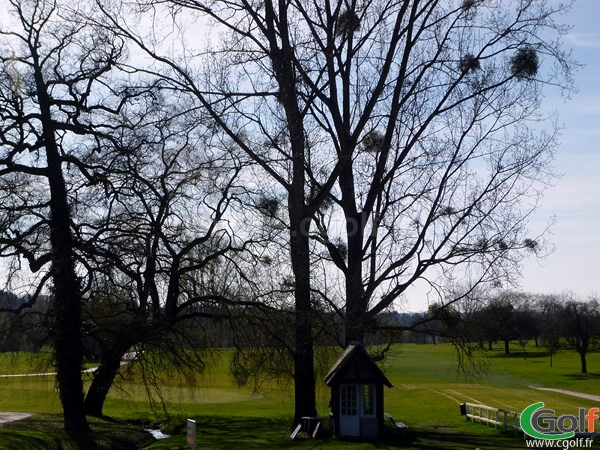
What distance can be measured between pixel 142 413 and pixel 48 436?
14.7 meters

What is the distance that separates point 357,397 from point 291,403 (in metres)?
21.5

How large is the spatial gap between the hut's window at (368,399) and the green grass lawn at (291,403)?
1005mm

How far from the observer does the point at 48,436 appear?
19281 millimetres

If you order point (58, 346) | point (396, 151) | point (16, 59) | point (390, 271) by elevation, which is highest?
point (16, 59)

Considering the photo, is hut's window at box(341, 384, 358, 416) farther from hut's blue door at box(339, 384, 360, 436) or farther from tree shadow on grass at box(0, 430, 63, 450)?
tree shadow on grass at box(0, 430, 63, 450)

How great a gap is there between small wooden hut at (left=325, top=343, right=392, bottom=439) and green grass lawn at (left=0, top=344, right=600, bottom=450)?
2.25 ft

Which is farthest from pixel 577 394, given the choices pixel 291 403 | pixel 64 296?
pixel 64 296

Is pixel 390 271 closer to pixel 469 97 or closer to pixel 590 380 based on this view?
pixel 469 97

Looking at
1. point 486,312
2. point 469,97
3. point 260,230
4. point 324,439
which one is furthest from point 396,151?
point 324,439

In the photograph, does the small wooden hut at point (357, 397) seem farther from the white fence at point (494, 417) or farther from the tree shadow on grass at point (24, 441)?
the tree shadow on grass at point (24, 441)

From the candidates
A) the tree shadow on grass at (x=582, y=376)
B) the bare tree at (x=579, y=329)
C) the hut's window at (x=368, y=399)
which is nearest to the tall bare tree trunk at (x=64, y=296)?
the hut's window at (x=368, y=399)

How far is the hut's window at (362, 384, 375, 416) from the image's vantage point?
20.9 meters

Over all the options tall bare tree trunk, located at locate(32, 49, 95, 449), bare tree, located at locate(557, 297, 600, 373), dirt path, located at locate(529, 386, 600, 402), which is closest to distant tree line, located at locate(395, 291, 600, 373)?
bare tree, located at locate(557, 297, 600, 373)

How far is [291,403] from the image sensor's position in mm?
41625
